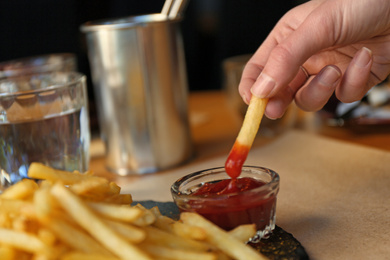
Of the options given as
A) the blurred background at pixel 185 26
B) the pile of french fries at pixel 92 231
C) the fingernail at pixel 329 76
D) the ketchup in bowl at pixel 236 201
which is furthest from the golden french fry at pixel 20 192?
the blurred background at pixel 185 26

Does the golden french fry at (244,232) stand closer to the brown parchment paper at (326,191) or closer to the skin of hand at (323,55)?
the brown parchment paper at (326,191)

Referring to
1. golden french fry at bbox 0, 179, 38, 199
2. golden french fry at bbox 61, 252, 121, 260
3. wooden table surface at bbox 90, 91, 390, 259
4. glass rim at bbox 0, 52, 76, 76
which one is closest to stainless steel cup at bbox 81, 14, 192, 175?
wooden table surface at bbox 90, 91, 390, 259

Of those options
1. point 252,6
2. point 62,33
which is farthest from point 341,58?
point 252,6

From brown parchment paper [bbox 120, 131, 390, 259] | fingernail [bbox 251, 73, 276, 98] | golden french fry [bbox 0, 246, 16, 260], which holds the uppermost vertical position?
fingernail [bbox 251, 73, 276, 98]

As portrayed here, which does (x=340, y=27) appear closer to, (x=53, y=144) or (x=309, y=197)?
(x=309, y=197)

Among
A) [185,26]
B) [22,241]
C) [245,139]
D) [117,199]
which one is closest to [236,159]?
[245,139]

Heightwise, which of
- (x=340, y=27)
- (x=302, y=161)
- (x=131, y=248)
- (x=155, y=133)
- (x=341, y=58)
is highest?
(x=340, y=27)

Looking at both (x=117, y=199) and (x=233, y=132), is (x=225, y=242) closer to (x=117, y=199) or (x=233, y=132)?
(x=117, y=199)

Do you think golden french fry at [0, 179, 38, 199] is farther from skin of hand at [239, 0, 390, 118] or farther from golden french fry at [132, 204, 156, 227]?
skin of hand at [239, 0, 390, 118]
